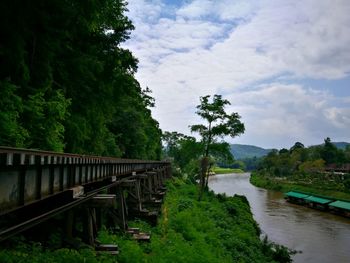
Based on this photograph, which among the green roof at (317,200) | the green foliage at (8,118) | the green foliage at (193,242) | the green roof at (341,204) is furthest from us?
the green roof at (317,200)

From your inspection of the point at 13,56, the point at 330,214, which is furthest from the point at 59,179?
the point at 330,214

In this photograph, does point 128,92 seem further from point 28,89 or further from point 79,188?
point 79,188

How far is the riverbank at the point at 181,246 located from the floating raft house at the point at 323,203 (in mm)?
21519

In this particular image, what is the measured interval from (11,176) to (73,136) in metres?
13.3

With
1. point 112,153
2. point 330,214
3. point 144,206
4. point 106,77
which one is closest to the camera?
point 106,77

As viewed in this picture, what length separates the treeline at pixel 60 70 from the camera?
1404 centimetres

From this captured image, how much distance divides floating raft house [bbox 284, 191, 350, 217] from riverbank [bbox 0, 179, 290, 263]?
21.5m

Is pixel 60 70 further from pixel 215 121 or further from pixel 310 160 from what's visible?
pixel 310 160

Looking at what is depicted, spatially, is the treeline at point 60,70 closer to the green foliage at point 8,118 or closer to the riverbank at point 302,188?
the green foliage at point 8,118

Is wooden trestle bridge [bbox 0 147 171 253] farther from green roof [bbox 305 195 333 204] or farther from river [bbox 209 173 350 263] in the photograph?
green roof [bbox 305 195 333 204]

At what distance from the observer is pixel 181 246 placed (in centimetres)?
1576

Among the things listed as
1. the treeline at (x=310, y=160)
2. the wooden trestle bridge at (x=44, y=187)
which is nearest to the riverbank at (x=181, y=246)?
the wooden trestle bridge at (x=44, y=187)

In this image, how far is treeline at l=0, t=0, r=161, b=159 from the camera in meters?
14.0

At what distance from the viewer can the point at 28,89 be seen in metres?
15.6
